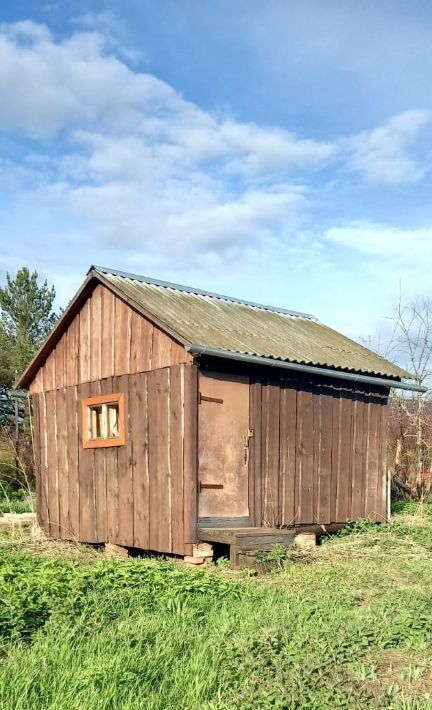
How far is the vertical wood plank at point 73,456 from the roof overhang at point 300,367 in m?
3.47

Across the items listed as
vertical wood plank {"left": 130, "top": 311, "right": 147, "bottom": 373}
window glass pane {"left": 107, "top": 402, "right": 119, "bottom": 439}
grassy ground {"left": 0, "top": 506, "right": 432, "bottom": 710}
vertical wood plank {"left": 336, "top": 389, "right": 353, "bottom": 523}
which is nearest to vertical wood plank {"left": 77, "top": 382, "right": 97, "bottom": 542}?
window glass pane {"left": 107, "top": 402, "right": 119, "bottom": 439}

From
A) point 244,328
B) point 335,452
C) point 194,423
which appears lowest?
point 335,452

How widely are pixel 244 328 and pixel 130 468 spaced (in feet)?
9.52

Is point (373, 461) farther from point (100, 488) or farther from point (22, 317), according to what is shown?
point (22, 317)

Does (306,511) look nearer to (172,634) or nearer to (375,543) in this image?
(375,543)

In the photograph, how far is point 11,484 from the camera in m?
22.1

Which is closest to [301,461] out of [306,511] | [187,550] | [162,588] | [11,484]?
[306,511]

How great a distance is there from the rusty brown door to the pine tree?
22.4 metres

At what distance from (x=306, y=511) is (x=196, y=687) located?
683 cm

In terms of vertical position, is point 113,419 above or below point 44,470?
above

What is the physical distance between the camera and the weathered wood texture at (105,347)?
1048 centimetres

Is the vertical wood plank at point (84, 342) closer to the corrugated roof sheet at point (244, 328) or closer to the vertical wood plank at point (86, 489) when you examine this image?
the vertical wood plank at point (86, 489)

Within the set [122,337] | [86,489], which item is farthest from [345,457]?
[86,489]

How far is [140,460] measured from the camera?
10.7 m
